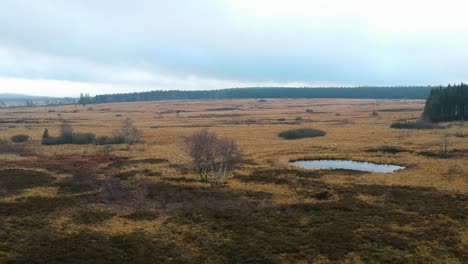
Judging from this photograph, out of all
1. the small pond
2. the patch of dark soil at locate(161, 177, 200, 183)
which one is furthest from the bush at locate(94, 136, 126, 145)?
the small pond

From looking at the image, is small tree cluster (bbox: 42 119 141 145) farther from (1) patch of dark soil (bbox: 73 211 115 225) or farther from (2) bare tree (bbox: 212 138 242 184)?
(1) patch of dark soil (bbox: 73 211 115 225)

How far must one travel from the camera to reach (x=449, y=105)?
110m

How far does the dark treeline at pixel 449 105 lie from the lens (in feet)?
354

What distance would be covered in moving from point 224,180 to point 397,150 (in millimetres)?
30693

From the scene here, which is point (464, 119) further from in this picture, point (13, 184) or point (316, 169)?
point (13, 184)

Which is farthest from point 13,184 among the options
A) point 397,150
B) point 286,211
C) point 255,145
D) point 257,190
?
point 397,150

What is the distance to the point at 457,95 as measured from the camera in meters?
109

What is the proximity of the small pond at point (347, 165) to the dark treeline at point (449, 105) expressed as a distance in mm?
65249

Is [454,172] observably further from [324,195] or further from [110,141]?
[110,141]

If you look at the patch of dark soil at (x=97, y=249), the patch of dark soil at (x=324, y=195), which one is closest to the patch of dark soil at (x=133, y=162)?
the patch of dark soil at (x=324, y=195)

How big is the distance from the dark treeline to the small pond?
65.2 m

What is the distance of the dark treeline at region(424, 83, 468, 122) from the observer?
354 ft

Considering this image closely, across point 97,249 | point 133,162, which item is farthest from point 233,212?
point 133,162

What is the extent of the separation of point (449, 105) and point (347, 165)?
245ft
